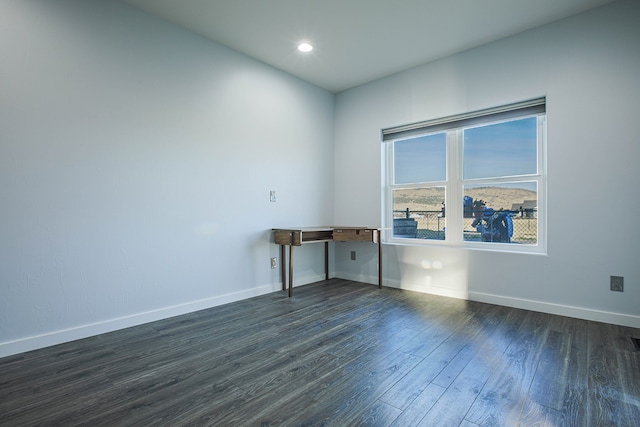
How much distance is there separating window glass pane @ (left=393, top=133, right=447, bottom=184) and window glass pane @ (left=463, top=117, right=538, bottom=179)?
272 millimetres

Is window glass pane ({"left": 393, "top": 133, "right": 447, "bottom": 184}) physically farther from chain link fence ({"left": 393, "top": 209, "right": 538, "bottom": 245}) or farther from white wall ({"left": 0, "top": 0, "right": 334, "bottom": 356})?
white wall ({"left": 0, "top": 0, "right": 334, "bottom": 356})

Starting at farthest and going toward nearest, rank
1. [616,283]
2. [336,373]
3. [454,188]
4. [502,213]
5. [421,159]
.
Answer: [421,159]
[454,188]
[502,213]
[616,283]
[336,373]

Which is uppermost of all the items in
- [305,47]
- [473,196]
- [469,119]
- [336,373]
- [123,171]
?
[305,47]

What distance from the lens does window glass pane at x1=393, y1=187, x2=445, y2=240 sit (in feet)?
12.4

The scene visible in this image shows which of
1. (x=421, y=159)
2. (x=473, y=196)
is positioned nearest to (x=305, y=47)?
(x=421, y=159)

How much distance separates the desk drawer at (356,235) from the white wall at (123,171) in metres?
0.72

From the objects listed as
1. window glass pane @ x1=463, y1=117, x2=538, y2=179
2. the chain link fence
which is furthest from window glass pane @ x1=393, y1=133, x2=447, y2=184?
the chain link fence

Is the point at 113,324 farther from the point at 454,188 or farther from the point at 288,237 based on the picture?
the point at 454,188

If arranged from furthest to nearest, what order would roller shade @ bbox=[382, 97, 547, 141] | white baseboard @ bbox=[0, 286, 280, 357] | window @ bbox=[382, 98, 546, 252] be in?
window @ bbox=[382, 98, 546, 252], roller shade @ bbox=[382, 97, 547, 141], white baseboard @ bbox=[0, 286, 280, 357]

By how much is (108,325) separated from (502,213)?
12.0ft

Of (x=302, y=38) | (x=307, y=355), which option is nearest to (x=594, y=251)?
(x=307, y=355)

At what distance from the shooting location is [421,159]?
12.9ft

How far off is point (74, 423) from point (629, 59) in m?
4.28

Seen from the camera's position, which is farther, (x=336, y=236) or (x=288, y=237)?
(x=336, y=236)
